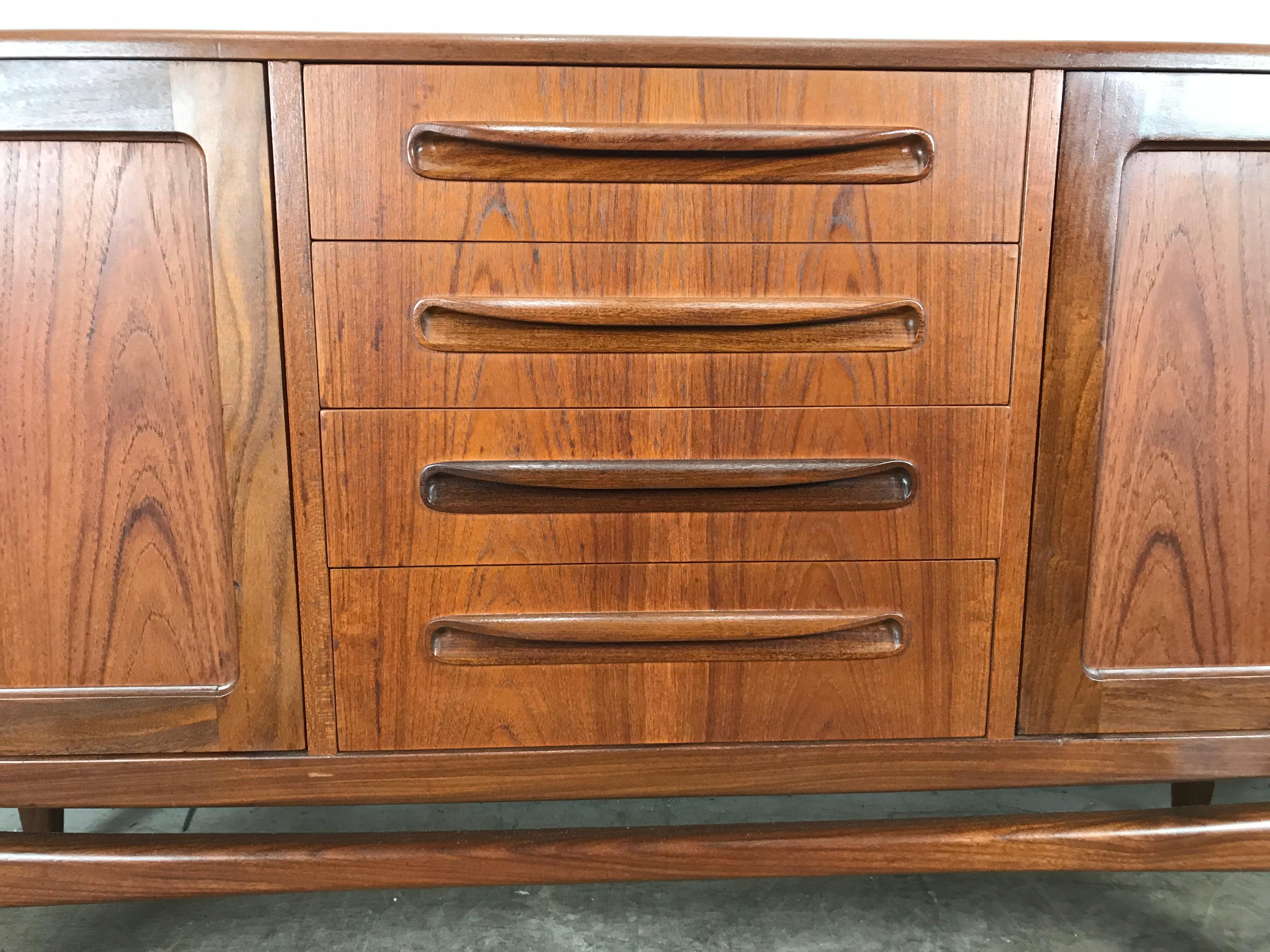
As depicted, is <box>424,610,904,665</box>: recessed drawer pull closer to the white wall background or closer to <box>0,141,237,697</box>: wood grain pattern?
<box>0,141,237,697</box>: wood grain pattern

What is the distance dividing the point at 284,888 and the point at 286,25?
1009mm

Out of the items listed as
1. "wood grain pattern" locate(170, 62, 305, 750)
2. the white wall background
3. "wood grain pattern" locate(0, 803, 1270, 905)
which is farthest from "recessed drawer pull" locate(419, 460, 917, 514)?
the white wall background

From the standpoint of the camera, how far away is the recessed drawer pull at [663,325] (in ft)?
2.09

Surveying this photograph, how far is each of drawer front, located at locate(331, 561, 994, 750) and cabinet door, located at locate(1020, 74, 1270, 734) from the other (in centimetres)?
9

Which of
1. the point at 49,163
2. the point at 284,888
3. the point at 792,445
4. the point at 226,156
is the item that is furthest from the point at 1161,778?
the point at 49,163

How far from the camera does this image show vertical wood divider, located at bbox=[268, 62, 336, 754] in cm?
61

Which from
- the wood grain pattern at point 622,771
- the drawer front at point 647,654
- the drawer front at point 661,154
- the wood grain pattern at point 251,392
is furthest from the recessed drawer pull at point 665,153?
the wood grain pattern at point 622,771

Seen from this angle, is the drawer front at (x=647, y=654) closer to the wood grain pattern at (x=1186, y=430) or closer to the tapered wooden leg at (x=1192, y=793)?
the wood grain pattern at (x=1186, y=430)

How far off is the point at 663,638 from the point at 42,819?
0.65m

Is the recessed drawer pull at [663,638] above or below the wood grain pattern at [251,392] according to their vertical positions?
below

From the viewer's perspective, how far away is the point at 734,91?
624 mm

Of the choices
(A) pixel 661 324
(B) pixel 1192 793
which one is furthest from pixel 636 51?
(B) pixel 1192 793

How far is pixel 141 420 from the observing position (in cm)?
64

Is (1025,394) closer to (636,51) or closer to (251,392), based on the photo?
(636,51)
